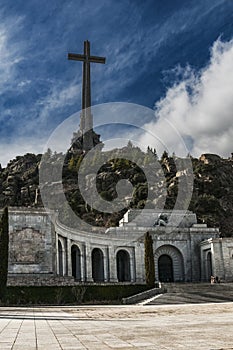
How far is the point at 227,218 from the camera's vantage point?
80.6 metres

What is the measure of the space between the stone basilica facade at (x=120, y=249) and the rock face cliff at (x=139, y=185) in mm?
21728

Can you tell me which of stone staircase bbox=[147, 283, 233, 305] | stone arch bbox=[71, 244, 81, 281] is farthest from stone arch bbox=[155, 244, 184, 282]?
stone staircase bbox=[147, 283, 233, 305]

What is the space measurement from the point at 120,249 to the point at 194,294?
52.5ft

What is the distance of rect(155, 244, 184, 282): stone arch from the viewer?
51500 mm

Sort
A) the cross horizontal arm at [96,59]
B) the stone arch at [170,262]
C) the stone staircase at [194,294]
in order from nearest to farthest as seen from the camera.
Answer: the stone staircase at [194,294] < the stone arch at [170,262] < the cross horizontal arm at [96,59]

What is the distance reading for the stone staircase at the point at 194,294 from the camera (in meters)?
31.2

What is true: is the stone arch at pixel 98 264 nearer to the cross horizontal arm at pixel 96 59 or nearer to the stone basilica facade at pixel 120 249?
the stone basilica facade at pixel 120 249

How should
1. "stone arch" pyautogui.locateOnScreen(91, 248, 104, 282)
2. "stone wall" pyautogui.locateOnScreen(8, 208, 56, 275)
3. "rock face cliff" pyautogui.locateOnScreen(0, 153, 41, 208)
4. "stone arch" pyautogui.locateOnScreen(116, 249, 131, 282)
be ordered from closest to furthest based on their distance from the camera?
"stone wall" pyautogui.locateOnScreen(8, 208, 56, 275)
"stone arch" pyautogui.locateOnScreen(91, 248, 104, 282)
"stone arch" pyautogui.locateOnScreen(116, 249, 131, 282)
"rock face cliff" pyautogui.locateOnScreen(0, 153, 41, 208)

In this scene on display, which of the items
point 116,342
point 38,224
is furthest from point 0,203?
point 116,342

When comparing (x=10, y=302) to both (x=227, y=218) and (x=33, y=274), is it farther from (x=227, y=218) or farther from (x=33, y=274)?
(x=227, y=218)

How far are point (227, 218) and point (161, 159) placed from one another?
25755mm

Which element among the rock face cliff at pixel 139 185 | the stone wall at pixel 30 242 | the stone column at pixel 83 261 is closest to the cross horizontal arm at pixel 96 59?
the rock face cliff at pixel 139 185

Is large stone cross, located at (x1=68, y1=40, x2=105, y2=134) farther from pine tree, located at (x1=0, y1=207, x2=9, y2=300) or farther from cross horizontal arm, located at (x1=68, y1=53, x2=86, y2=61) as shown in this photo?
pine tree, located at (x1=0, y1=207, x2=9, y2=300)

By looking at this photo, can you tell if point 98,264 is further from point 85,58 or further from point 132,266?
point 85,58
